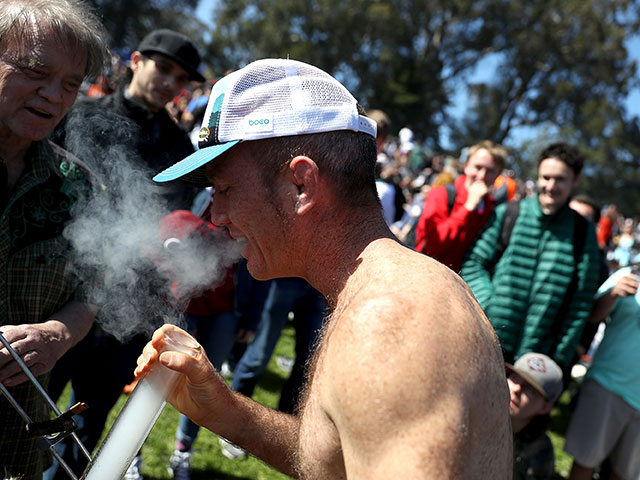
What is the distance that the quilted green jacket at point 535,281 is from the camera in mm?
4129

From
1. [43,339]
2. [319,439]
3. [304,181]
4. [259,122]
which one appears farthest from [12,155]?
[319,439]

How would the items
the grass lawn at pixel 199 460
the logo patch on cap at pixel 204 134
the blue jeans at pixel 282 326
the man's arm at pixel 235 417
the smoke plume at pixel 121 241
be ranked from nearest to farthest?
1. the logo patch on cap at pixel 204 134
2. the man's arm at pixel 235 417
3. the smoke plume at pixel 121 241
4. the grass lawn at pixel 199 460
5. the blue jeans at pixel 282 326

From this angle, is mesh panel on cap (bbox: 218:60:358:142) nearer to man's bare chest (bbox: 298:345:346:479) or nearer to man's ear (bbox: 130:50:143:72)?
man's bare chest (bbox: 298:345:346:479)

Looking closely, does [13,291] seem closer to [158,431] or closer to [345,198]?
[345,198]

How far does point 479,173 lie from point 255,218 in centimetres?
350

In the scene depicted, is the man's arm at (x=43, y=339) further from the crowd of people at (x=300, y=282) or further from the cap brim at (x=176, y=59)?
the cap brim at (x=176, y=59)

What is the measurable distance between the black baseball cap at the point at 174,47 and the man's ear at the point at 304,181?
8.78 ft

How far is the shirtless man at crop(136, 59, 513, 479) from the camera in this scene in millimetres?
1205

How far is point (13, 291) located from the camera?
215cm

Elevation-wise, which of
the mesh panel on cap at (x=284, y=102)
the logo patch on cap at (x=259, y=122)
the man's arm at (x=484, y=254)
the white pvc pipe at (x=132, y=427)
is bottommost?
the man's arm at (x=484, y=254)

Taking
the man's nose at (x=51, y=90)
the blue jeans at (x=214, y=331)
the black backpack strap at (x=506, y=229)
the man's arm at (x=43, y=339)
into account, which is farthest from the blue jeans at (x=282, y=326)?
the man's nose at (x=51, y=90)

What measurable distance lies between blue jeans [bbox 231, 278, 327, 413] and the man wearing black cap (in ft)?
4.23

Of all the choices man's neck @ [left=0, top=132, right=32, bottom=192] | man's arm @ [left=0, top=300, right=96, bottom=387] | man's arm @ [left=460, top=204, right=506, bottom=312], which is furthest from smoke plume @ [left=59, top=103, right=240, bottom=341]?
man's arm @ [left=460, top=204, right=506, bottom=312]

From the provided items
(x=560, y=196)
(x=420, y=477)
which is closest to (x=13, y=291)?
(x=420, y=477)
